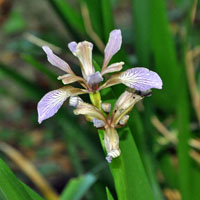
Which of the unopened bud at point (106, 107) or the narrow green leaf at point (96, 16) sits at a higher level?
the narrow green leaf at point (96, 16)

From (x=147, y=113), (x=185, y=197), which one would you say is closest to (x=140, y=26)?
(x=147, y=113)

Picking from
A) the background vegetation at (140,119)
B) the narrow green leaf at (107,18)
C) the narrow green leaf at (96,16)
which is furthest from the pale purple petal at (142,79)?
the narrow green leaf at (96,16)

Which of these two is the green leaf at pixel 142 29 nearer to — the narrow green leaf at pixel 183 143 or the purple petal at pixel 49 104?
the narrow green leaf at pixel 183 143

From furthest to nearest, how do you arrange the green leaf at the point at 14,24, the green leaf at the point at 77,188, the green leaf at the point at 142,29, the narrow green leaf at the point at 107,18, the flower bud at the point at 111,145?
the green leaf at the point at 14,24 < the green leaf at the point at 142,29 < the green leaf at the point at 77,188 < the narrow green leaf at the point at 107,18 < the flower bud at the point at 111,145

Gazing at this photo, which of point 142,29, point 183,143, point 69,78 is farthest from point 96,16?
point 69,78

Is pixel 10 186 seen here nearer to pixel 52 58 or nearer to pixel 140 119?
pixel 52 58

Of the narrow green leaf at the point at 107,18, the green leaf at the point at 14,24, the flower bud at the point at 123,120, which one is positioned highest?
the green leaf at the point at 14,24

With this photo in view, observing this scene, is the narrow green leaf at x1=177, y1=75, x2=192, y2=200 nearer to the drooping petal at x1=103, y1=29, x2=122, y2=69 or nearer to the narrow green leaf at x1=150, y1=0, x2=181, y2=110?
the narrow green leaf at x1=150, y1=0, x2=181, y2=110

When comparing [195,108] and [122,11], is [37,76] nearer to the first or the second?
[122,11]
